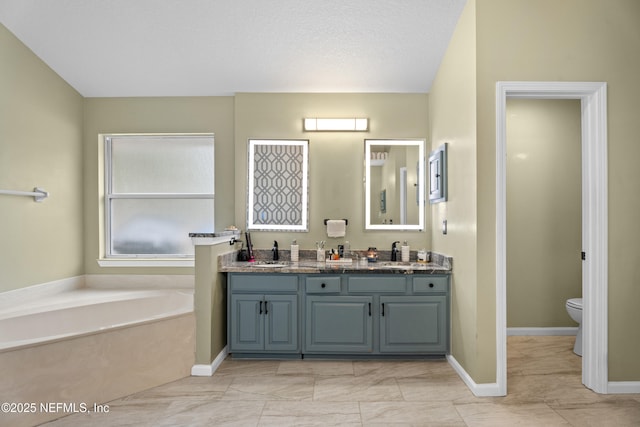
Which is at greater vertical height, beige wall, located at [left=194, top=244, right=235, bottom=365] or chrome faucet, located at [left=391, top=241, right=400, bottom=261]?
chrome faucet, located at [left=391, top=241, right=400, bottom=261]

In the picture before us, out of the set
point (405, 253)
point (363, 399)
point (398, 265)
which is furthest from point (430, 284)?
point (363, 399)

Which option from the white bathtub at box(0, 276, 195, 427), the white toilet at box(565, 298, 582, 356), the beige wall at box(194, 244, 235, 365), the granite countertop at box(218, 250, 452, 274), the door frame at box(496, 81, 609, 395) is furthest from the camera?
the white toilet at box(565, 298, 582, 356)

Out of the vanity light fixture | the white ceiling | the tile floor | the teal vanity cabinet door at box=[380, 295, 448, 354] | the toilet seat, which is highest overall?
the white ceiling

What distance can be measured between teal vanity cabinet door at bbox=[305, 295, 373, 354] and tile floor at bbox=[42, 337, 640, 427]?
0.45 ft

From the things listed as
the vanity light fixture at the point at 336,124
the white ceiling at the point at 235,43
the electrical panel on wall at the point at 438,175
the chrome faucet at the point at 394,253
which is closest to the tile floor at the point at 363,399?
the chrome faucet at the point at 394,253

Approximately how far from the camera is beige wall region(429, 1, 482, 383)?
8.57ft

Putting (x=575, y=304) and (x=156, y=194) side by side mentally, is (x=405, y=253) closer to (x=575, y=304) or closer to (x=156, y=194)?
(x=575, y=304)

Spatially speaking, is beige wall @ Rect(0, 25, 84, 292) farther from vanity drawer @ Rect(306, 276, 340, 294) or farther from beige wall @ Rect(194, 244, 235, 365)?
vanity drawer @ Rect(306, 276, 340, 294)

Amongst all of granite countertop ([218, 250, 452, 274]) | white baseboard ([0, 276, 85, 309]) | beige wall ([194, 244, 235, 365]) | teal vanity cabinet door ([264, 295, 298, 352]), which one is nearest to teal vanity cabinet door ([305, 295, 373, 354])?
teal vanity cabinet door ([264, 295, 298, 352])

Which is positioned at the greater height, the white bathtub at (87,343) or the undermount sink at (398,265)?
the undermount sink at (398,265)

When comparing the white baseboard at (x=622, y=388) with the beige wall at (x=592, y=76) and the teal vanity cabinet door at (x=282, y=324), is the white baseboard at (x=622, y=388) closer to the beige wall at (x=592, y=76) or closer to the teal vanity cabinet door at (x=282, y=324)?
the beige wall at (x=592, y=76)

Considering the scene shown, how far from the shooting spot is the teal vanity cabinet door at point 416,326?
314 cm

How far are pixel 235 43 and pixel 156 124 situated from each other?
129 cm

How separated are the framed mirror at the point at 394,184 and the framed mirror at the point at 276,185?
63cm
